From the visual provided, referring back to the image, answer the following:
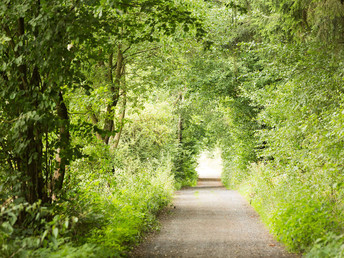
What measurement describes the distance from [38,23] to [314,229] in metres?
5.92

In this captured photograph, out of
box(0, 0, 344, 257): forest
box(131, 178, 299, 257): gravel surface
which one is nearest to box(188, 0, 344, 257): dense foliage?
box(0, 0, 344, 257): forest

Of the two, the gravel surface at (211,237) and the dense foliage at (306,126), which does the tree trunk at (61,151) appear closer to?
the gravel surface at (211,237)

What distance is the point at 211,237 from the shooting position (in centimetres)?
1010

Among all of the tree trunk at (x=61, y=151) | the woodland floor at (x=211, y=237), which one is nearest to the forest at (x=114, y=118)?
the tree trunk at (x=61, y=151)

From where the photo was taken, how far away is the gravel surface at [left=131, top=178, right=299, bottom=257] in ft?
27.5

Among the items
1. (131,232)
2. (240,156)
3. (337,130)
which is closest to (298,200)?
(337,130)

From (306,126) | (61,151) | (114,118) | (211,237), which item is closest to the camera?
(61,151)

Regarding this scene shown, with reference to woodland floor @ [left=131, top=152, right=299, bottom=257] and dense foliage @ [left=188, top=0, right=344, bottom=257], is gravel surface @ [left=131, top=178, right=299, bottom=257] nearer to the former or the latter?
woodland floor @ [left=131, top=152, right=299, bottom=257]

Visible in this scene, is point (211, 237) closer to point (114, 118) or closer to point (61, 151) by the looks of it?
point (114, 118)

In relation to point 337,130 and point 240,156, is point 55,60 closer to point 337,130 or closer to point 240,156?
point 337,130

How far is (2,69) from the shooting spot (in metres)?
5.78

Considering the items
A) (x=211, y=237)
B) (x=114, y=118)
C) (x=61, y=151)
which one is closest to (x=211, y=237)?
(x=211, y=237)

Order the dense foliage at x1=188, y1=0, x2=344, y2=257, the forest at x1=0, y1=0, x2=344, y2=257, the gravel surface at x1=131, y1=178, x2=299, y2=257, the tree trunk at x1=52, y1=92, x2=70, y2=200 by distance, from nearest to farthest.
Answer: the forest at x1=0, y1=0, x2=344, y2=257, the tree trunk at x1=52, y1=92, x2=70, y2=200, the dense foliage at x1=188, y1=0, x2=344, y2=257, the gravel surface at x1=131, y1=178, x2=299, y2=257

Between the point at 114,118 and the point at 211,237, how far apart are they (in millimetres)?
3953
